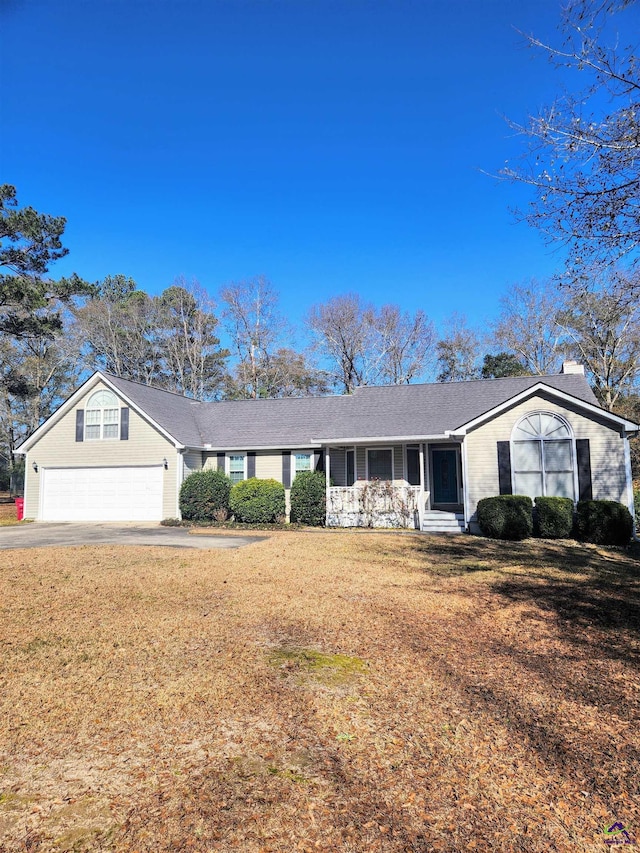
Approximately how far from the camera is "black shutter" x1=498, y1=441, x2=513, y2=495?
15672 mm

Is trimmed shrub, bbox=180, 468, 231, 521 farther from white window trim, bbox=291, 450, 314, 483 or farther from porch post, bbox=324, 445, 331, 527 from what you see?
porch post, bbox=324, 445, 331, 527

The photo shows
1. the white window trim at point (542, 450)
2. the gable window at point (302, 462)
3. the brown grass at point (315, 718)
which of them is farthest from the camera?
the gable window at point (302, 462)

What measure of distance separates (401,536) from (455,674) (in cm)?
1031

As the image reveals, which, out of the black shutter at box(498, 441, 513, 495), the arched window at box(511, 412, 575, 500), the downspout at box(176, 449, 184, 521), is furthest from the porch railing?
the downspout at box(176, 449, 184, 521)

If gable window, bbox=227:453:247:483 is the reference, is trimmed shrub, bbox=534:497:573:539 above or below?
below

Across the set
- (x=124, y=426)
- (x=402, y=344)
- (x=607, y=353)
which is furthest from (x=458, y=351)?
(x=124, y=426)

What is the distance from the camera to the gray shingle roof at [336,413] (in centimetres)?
1880

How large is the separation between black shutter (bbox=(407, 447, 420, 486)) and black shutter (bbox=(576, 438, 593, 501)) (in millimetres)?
5658

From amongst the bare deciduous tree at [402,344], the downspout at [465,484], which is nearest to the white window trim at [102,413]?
the downspout at [465,484]

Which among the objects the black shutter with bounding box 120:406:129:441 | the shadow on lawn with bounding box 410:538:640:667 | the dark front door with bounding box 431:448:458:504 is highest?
the black shutter with bounding box 120:406:129:441

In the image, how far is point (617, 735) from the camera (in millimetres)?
3643

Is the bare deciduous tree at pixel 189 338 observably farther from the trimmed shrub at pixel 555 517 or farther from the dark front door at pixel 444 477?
the trimmed shrub at pixel 555 517

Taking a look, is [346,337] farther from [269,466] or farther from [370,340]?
[269,466]

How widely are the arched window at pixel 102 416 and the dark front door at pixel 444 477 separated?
12671 millimetres
